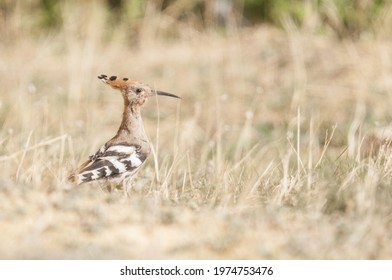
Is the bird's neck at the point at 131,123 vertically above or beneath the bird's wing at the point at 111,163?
above

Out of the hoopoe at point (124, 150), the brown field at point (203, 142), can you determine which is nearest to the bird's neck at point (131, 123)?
the hoopoe at point (124, 150)

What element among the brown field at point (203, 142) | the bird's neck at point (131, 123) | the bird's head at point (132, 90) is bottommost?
→ the brown field at point (203, 142)

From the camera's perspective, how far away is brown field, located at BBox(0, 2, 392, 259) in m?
3.90

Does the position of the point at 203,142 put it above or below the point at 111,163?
below

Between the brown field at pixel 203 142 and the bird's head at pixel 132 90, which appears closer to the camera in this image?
the brown field at pixel 203 142

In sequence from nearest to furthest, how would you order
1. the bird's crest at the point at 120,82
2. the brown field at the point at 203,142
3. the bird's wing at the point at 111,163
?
the brown field at the point at 203,142 < the bird's wing at the point at 111,163 < the bird's crest at the point at 120,82

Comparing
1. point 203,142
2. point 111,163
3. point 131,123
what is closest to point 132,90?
point 131,123

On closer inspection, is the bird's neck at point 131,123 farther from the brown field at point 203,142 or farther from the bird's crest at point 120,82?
the brown field at point 203,142

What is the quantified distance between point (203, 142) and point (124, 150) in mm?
3402

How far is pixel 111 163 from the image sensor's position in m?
4.95

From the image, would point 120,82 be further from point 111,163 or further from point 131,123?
point 111,163

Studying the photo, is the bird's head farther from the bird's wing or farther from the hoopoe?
the bird's wing

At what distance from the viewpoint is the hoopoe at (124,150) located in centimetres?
491

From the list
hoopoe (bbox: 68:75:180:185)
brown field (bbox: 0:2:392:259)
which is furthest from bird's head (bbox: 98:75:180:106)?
brown field (bbox: 0:2:392:259)
